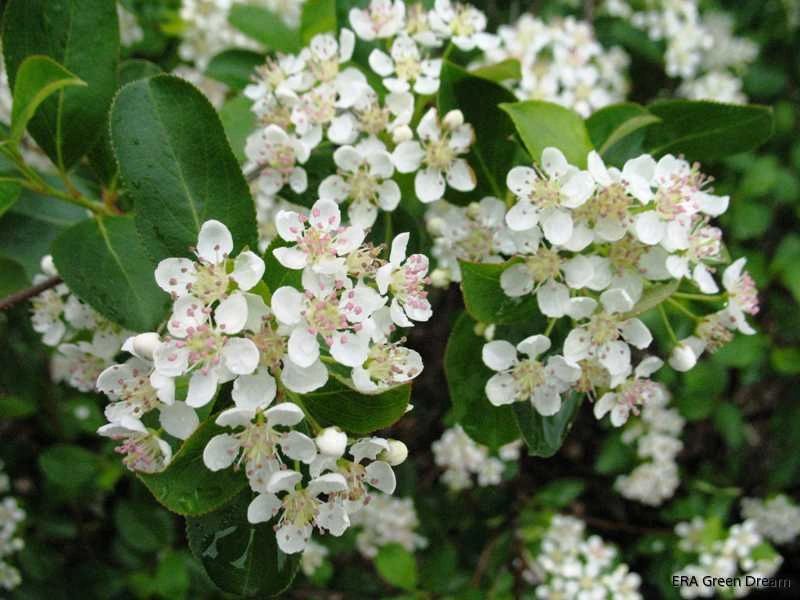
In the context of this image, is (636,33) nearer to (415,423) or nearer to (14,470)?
(415,423)

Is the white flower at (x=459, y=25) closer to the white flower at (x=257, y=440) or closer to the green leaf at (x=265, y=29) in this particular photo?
the green leaf at (x=265, y=29)

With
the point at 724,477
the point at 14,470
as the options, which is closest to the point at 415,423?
the point at 724,477

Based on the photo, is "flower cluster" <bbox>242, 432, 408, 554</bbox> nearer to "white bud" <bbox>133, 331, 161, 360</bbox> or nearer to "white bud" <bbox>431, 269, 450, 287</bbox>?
"white bud" <bbox>133, 331, 161, 360</bbox>

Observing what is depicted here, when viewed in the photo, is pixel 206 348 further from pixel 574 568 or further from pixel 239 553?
pixel 574 568

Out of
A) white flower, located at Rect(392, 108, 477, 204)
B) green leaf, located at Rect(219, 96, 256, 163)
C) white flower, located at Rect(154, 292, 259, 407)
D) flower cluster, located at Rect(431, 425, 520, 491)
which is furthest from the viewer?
flower cluster, located at Rect(431, 425, 520, 491)

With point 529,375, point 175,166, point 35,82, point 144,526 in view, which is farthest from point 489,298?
point 144,526

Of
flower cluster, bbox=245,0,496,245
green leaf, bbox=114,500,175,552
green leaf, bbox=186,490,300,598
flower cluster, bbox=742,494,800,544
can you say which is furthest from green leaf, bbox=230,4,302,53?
flower cluster, bbox=742,494,800,544

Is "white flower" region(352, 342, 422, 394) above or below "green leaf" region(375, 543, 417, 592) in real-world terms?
above

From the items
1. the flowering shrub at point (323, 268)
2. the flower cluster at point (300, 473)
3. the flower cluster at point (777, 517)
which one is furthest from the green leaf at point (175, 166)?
the flower cluster at point (777, 517)
